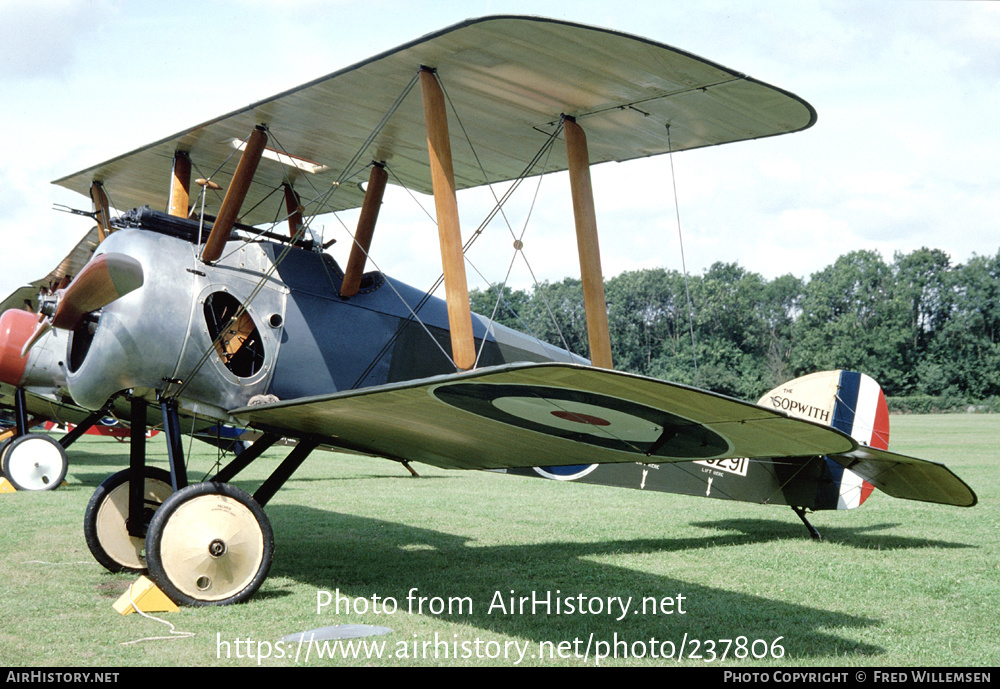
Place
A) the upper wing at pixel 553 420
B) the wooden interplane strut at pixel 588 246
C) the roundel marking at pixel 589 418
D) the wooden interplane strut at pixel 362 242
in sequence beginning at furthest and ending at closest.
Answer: the wooden interplane strut at pixel 362 242 < the wooden interplane strut at pixel 588 246 < the roundel marking at pixel 589 418 < the upper wing at pixel 553 420

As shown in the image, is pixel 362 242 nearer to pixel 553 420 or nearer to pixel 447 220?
pixel 447 220

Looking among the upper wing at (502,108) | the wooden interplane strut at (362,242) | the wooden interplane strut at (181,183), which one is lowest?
the wooden interplane strut at (362,242)

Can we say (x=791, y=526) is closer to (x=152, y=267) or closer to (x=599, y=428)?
(x=599, y=428)

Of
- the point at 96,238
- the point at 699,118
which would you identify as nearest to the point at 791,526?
the point at 699,118

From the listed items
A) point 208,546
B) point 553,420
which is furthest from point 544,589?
point 208,546

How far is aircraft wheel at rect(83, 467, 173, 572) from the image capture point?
641cm

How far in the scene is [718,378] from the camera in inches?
2598

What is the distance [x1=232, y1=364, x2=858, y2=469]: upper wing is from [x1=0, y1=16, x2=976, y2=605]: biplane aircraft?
0.03 m

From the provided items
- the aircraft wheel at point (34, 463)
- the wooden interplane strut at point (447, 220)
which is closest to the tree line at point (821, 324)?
the aircraft wheel at point (34, 463)

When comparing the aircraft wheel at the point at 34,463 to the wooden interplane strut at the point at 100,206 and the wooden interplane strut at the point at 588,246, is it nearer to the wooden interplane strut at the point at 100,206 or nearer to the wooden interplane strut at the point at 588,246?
the wooden interplane strut at the point at 100,206

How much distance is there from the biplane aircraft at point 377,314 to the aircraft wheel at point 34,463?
642 cm

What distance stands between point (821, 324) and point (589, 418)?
81.3 meters

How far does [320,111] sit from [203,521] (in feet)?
9.98

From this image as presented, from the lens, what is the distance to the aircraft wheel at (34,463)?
472 inches
